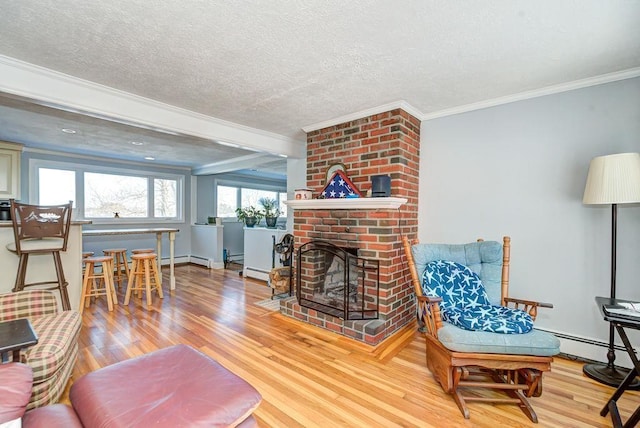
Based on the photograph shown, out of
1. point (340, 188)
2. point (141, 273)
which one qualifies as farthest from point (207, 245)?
point (340, 188)

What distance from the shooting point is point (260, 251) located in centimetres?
512

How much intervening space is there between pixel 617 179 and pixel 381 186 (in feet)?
5.30

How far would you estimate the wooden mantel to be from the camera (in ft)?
8.61

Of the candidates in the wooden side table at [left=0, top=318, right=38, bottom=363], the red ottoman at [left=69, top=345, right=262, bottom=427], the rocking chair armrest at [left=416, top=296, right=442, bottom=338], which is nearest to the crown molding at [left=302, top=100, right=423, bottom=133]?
the rocking chair armrest at [left=416, top=296, right=442, bottom=338]

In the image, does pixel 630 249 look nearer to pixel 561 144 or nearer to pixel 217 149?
pixel 561 144

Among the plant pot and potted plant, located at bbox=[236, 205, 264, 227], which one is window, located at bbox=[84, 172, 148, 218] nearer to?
potted plant, located at bbox=[236, 205, 264, 227]

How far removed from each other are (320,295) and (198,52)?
260 cm

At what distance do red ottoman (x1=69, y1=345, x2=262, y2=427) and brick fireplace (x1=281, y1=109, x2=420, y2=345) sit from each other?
1.59 meters

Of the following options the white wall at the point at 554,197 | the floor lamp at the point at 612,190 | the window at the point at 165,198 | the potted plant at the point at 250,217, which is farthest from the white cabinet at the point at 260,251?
the floor lamp at the point at 612,190

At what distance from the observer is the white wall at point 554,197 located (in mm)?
2188

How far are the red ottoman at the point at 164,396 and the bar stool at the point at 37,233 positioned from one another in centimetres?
186

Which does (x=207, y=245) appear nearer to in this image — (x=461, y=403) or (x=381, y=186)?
(x=381, y=186)

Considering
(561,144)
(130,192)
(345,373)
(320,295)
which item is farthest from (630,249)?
(130,192)

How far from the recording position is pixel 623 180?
1.92 metres
